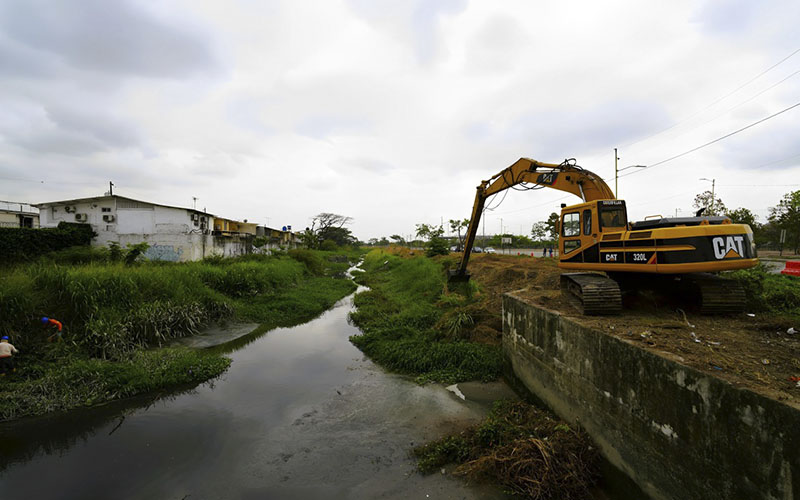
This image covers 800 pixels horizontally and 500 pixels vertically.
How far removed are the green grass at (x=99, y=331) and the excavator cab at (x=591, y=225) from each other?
9.25m

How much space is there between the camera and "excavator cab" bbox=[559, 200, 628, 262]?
6918 millimetres

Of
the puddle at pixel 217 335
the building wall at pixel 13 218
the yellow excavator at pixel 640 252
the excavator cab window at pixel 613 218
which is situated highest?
the building wall at pixel 13 218

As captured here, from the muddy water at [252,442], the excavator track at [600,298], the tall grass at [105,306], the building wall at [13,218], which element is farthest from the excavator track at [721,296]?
the building wall at [13,218]

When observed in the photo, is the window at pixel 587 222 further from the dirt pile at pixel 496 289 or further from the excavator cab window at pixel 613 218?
the dirt pile at pixel 496 289

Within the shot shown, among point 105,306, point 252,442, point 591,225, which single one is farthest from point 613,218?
point 105,306

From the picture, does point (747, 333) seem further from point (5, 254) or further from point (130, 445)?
point (5, 254)

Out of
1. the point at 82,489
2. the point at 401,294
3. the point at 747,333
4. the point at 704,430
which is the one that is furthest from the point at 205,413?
the point at 401,294

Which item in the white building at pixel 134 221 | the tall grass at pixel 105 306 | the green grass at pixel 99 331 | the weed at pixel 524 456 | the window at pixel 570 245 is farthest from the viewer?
the white building at pixel 134 221

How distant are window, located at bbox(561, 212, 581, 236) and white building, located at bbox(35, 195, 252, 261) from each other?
2518 centimetres

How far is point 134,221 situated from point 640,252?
96.5ft

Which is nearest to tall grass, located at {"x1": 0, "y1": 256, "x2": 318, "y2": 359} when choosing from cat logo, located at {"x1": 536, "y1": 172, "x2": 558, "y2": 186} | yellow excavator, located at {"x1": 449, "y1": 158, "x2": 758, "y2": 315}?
yellow excavator, located at {"x1": 449, "y1": 158, "x2": 758, "y2": 315}

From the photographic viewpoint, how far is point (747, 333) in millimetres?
5117

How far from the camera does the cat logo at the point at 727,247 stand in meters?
5.32

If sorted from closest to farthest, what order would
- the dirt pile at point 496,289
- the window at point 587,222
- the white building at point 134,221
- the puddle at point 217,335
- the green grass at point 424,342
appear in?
1. the window at point 587,222
2. the green grass at point 424,342
3. the dirt pile at point 496,289
4. the puddle at point 217,335
5. the white building at point 134,221
